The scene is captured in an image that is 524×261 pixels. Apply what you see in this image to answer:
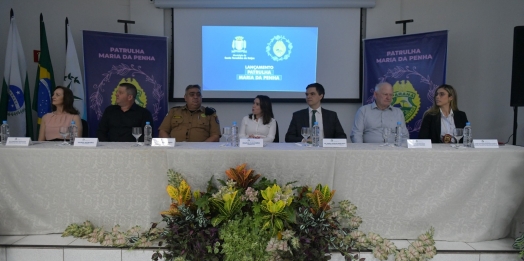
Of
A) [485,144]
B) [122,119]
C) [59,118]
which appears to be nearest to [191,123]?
[122,119]

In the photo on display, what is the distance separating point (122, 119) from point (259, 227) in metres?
2.12

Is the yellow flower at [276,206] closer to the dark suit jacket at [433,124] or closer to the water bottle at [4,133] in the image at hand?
the water bottle at [4,133]

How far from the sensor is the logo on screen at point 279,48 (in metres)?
4.62

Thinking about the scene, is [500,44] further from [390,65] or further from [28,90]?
[28,90]

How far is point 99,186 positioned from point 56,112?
137cm

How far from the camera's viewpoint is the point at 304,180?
2119mm

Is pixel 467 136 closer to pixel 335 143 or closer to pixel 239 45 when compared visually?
pixel 335 143

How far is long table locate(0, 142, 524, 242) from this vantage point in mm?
2111

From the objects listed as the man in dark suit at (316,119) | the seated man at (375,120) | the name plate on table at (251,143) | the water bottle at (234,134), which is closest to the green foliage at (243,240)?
the name plate on table at (251,143)

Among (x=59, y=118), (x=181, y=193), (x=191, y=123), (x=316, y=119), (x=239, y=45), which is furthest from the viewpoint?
(x=239, y=45)

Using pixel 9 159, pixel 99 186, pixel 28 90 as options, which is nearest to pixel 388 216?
pixel 99 186

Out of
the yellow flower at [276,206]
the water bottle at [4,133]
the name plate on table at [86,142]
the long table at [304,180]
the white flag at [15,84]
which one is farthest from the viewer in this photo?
the white flag at [15,84]

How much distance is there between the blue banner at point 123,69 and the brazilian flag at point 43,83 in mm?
426

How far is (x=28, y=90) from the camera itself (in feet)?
14.0
